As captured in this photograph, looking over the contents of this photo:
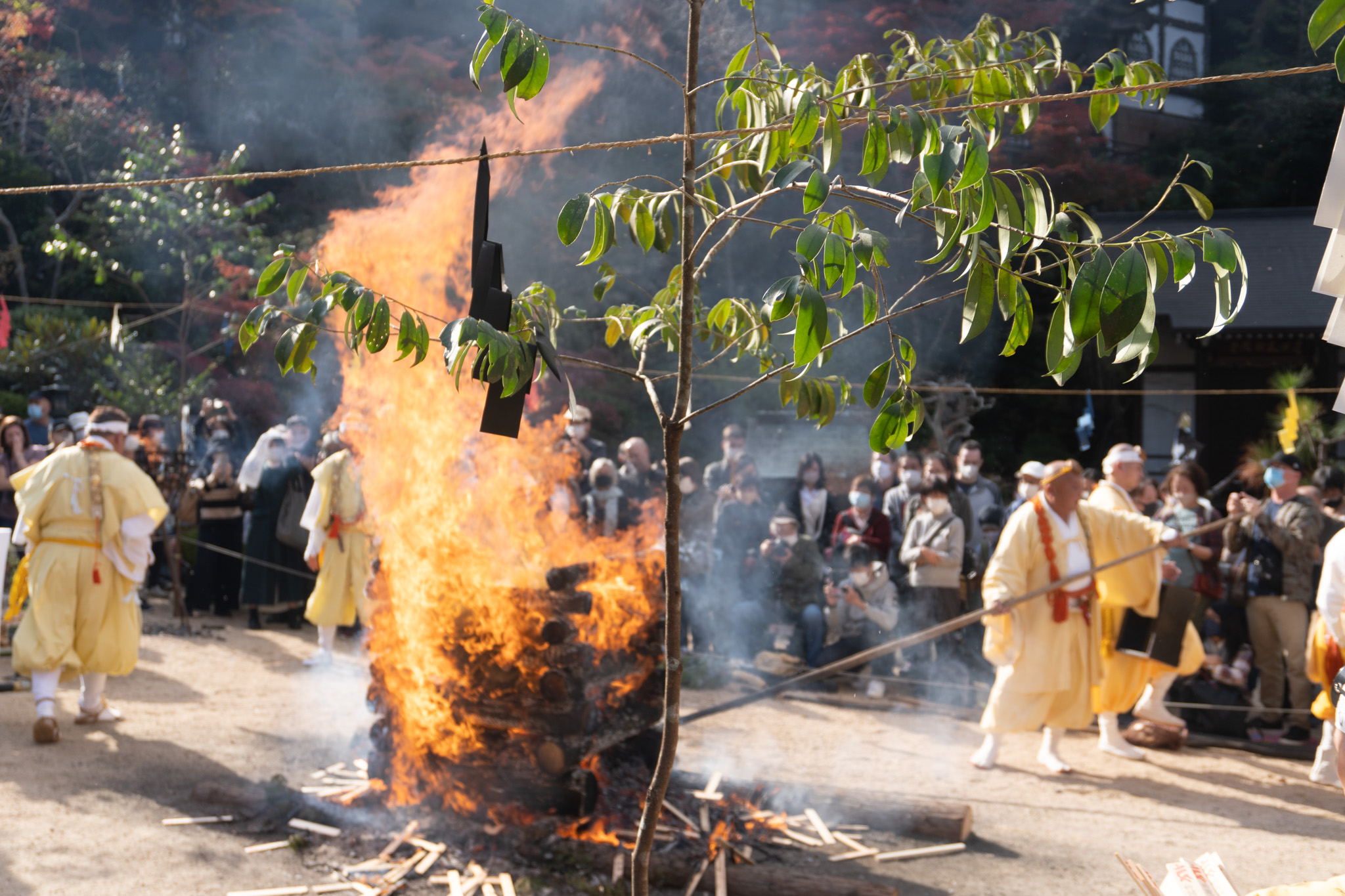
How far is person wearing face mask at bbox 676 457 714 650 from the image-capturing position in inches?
342

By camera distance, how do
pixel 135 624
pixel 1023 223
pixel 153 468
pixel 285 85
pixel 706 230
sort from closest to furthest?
1. pixel 1023 223
2. pixel 706 230
3. pixel 135 624
4. pixel 153 468
5. pixel 285 85

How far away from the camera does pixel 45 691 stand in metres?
6.17

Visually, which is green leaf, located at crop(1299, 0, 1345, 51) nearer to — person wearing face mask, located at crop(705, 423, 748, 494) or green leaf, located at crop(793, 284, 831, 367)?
green leaf, located at crop(793, 284, 831, 367)

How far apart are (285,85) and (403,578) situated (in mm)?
12024

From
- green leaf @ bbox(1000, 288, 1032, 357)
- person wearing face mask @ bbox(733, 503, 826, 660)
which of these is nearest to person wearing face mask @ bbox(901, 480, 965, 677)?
person wearing face mask @ bbox(733, 503, 826, 660)

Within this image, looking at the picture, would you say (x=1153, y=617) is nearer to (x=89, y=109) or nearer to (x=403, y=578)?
(x=403, y=578)

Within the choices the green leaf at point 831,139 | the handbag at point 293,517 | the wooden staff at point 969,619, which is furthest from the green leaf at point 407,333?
the handbag at point 293,517

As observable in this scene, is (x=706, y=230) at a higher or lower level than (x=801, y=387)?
higher

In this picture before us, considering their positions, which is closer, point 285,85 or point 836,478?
point 836,478

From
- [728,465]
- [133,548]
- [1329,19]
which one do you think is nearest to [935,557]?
[728,465]

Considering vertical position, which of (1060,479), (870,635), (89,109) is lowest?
(870,635)

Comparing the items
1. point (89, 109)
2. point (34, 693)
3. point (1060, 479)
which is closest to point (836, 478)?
point (1060, 479)

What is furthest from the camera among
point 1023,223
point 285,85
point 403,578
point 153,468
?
point 285,85

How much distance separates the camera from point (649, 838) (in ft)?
9.23
